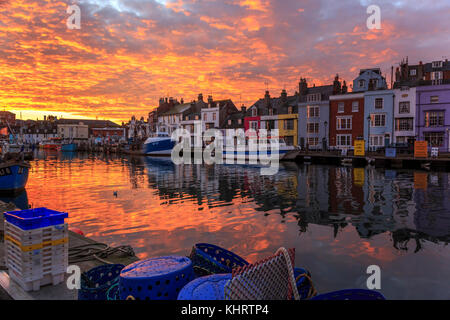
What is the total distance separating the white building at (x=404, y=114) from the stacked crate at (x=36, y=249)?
55.9m

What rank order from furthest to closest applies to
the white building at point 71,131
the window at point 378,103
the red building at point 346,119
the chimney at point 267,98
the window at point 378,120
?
1. the white building at point 71,131
2. the chimney at point 267,98
3. the red building at point 346,119
4. the window at point 378,103
5. the window at point 378,120

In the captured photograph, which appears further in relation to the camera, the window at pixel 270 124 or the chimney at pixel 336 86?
the window at pixel 270 124

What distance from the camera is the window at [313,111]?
201ft

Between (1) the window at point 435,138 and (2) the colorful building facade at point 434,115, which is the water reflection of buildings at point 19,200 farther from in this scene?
(1) the window at point 435,138

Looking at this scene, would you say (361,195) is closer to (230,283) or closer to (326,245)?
(326,245)

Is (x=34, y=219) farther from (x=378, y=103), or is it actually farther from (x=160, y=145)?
(x=160, y=145)

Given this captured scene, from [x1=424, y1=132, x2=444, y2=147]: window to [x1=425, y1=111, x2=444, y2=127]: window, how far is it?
54.2 inches

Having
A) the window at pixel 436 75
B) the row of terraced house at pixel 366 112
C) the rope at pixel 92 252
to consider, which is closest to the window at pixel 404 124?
the row of terraced house at pixel 366 112

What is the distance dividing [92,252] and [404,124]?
54.9 m

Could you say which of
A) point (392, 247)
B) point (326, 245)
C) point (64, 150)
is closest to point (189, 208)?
point (326, 245)

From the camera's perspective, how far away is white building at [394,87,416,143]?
169 ft

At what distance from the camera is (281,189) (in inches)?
986

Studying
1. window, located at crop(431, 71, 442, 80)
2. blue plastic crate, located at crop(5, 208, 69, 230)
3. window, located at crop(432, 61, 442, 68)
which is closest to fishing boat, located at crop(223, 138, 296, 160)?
window, located at crop(431, 71, 442, 80)
